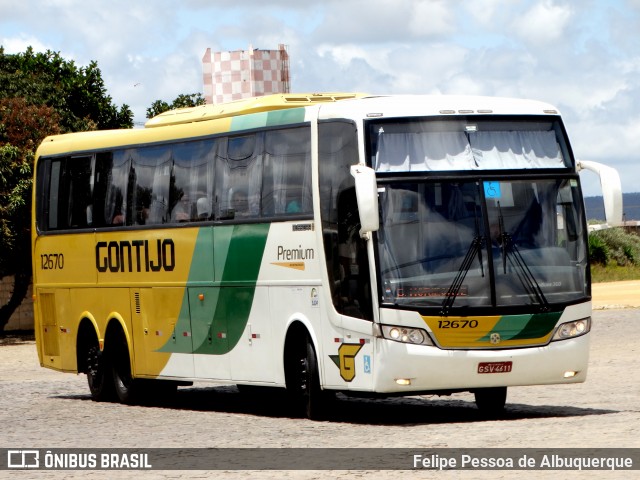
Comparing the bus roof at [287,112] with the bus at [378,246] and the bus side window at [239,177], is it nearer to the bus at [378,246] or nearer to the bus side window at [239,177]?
the bus at [378,246]

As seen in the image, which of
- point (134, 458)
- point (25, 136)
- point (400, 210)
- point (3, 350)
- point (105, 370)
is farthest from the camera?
point (25, 136)

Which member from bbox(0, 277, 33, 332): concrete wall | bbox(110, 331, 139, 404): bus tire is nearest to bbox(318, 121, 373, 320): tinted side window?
bbox(110, 331, 139, 404): bus tire

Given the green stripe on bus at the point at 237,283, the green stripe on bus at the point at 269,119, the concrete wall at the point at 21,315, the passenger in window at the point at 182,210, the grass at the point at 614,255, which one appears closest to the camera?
the green stripe on bus at the point at 269,119

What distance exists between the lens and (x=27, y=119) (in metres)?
38.0

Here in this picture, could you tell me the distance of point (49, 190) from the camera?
2309cm

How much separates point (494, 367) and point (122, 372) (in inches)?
284

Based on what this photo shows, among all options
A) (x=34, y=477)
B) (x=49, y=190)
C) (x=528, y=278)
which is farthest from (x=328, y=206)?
(x=49, y=190)

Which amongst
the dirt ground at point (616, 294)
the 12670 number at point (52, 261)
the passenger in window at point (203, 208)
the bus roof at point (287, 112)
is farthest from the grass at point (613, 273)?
the passenger in window at point (203, 208)

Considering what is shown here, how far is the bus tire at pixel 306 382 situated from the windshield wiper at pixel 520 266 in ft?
7.82

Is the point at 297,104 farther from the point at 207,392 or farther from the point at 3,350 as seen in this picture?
the point at 3,350

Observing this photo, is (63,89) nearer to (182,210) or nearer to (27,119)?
(27,119)

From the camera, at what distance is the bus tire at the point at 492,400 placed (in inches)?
684

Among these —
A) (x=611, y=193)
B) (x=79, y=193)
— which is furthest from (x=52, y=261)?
(x=611, y=193)

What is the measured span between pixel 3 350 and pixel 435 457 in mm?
23772
